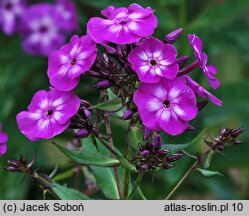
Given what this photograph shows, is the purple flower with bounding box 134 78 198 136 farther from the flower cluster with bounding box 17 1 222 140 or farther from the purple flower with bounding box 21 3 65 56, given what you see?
the purple flower with bounding box 21 3 65 56

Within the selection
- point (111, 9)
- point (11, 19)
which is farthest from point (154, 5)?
point (111, 9)

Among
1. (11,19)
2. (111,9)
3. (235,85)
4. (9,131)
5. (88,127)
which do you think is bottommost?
(9,131)

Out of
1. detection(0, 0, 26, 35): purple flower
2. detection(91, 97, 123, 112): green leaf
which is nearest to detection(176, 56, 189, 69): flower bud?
detection(91, 97, 123, 112): green leaf

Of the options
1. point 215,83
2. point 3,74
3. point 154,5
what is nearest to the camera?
point 215,83

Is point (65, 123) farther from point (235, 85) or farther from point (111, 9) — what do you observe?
point (235, 85)

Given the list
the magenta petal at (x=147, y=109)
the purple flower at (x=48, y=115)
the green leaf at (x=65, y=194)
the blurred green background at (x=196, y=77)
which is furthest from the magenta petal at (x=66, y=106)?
the blurred green background at (x=196, y=77)

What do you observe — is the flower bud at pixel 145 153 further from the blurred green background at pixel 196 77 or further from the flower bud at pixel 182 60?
the blurred green background at pixel 196 77

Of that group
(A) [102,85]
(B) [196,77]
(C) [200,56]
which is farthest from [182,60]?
(B) [196,77]
